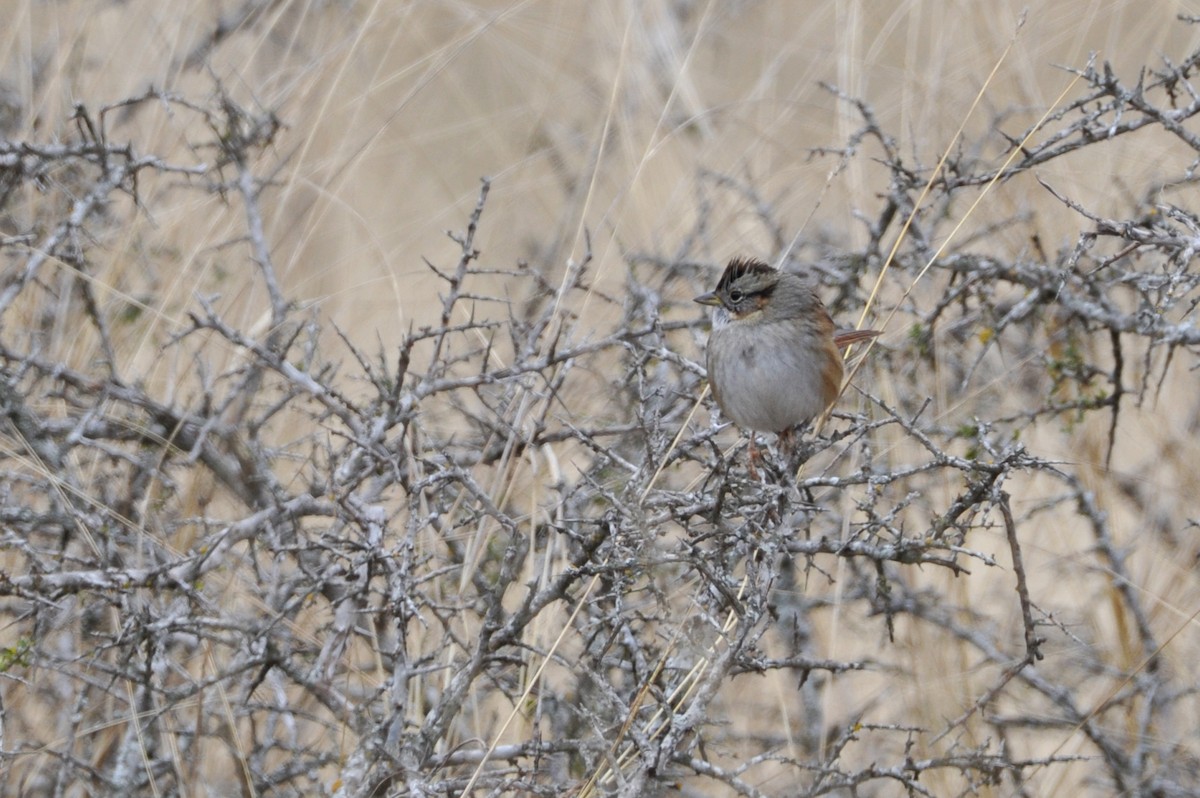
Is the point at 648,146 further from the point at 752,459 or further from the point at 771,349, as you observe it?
the point at 752,459

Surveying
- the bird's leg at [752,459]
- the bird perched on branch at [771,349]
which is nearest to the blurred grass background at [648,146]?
the bird perched on branch at [771,349]

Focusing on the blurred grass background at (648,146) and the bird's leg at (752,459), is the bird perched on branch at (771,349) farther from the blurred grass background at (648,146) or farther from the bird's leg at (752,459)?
the blurred grass background at (648,146)

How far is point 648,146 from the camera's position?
3564mm

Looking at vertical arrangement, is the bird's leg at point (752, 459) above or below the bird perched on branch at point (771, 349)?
below

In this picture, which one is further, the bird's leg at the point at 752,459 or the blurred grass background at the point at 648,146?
the blurred grass background at the point at 648,146

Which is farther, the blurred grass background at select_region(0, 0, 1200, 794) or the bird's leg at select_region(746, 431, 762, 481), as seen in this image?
the blurred grass background at select_region(0, 0, 1200, 794)

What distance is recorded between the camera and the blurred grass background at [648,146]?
13.4 ft

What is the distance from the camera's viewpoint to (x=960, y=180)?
3.38 m

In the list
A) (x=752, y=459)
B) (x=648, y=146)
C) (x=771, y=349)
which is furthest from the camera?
(x=648, y=146)

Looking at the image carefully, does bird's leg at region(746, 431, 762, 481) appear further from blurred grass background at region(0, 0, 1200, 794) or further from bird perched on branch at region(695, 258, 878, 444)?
blurred grass background at region(0, 0, 1200, 794)

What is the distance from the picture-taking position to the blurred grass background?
13.4 ft

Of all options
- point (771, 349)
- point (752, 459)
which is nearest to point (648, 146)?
point (771, 349)

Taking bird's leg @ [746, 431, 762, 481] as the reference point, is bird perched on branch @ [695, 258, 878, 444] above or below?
above

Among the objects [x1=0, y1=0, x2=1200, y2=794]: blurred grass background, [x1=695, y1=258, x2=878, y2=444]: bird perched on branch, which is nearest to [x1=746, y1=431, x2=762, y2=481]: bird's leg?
[x1=695, y1=258, x2=878, y2=444]: bird perched on branch
